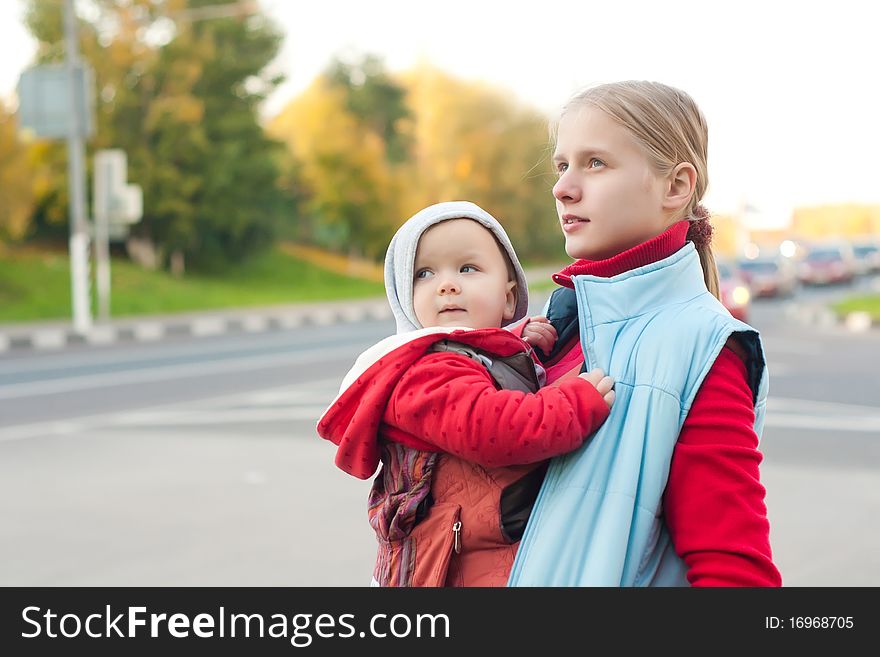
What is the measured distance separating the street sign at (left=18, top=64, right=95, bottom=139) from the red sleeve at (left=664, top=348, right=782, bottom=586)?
1794 cm

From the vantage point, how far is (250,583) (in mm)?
4652

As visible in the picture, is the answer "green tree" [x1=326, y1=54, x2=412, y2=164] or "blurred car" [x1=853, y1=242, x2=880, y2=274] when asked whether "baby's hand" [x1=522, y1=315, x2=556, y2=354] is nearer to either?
"green tree" [x1=326, y1=54, x2=412, y2=164]

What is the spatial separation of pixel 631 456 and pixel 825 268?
39.7 m

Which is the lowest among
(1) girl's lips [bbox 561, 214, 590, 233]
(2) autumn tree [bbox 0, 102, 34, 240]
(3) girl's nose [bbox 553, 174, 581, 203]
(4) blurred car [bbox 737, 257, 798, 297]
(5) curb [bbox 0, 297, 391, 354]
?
(1) girl's lips [bbox 561, 214, 590, 233]

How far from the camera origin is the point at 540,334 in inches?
67.6

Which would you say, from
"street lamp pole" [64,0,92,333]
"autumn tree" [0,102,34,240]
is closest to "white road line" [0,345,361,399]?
"street lamp pole" [64,0,92,333]

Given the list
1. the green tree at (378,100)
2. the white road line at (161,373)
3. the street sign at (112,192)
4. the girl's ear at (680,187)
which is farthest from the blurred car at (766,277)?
the girl's ear at (680,187)

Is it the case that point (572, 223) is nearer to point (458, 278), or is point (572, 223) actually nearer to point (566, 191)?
point (566, 191)

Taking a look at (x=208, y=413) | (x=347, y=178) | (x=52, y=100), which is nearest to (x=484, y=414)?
(x=208, y=413)

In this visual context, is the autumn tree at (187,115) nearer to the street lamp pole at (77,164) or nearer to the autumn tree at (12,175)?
the autumn tree at (12,175)

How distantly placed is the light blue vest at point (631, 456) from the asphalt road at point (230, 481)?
334 cm

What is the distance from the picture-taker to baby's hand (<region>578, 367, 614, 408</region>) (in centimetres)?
145
